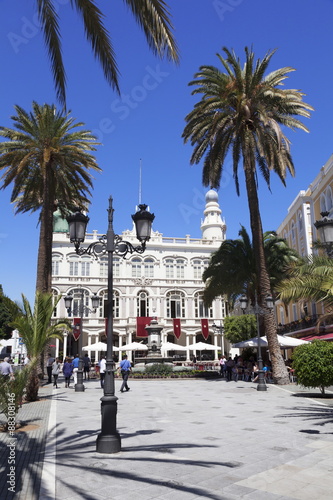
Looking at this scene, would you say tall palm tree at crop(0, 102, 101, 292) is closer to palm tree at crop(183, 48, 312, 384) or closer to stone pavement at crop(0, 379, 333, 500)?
palm tree at crop(183, 48, 312, 384)

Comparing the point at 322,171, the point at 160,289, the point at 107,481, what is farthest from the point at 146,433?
the point at 160,289

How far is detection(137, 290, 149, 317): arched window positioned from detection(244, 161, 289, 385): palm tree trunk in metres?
35.7

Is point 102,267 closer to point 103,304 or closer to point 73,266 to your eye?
point 73,266

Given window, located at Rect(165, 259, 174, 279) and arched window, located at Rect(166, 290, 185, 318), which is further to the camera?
window, located at Rect(165, 259, 174, 279)

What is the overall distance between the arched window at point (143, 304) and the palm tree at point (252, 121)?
1399 inches

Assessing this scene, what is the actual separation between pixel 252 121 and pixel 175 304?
38728mm

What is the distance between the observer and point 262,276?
2205 centimetres

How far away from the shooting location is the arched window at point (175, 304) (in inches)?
2276

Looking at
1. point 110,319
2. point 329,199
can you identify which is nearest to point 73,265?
point 329,199

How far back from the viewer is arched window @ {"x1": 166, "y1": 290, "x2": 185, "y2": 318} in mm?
57812

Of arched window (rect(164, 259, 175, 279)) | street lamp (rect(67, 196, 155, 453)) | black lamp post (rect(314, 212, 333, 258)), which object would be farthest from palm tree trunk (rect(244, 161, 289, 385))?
arched window (rect(164, 259, 175, 279))

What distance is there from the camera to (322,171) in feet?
113

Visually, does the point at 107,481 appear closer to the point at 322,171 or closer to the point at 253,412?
the point at 253,412

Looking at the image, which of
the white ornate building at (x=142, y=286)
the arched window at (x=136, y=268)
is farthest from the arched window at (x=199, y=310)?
the arched window at (x=136, y=268)
